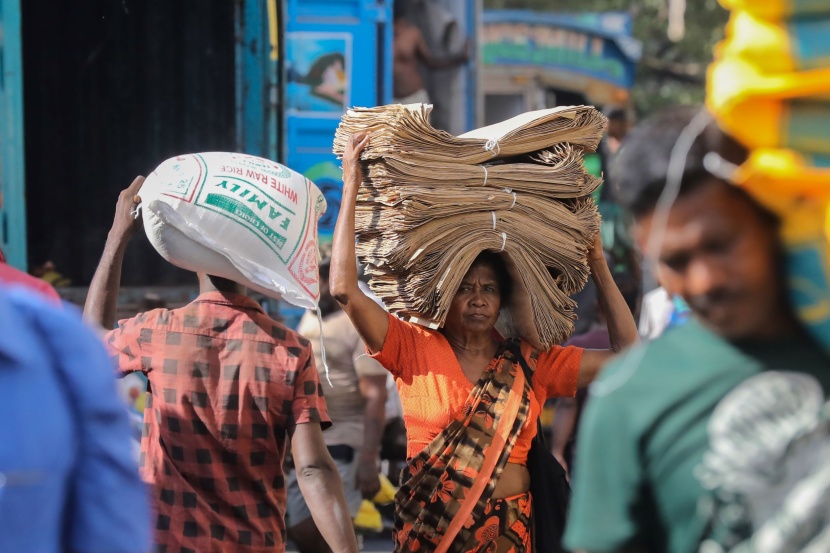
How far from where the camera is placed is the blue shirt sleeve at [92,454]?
2.00m

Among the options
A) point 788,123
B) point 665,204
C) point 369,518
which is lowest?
point 369,518

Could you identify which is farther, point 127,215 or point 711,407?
point 127,215

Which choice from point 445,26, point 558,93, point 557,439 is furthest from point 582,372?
point 558,93

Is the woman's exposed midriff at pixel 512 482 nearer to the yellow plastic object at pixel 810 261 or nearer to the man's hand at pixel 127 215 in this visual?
the man's hand at pixel 127 215

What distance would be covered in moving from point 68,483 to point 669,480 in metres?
0.93

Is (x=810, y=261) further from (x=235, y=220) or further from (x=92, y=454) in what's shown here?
(x=235, y=220)

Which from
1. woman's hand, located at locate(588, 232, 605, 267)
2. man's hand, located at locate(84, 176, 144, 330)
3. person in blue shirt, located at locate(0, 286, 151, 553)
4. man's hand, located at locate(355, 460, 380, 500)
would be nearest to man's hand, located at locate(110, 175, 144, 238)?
man's hand, located at locate(84, 176, 144, 330)

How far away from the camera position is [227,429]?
11.0 ft

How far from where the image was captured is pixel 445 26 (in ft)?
31.7

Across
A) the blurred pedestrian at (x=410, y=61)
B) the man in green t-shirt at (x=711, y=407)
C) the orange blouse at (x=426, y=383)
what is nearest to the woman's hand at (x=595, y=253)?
the orange blouse at (x=426, y=383)

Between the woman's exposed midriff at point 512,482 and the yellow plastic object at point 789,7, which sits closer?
the yellow plastic object at point 789,7

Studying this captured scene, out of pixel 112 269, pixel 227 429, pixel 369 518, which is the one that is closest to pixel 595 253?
pixel 227 429

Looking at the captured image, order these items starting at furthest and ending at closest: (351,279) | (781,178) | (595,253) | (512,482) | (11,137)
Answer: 1. (11,137)
2. (595,253)
3. (512,482)
4. (351,279)
5. (781,178)

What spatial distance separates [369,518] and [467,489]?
386cm
